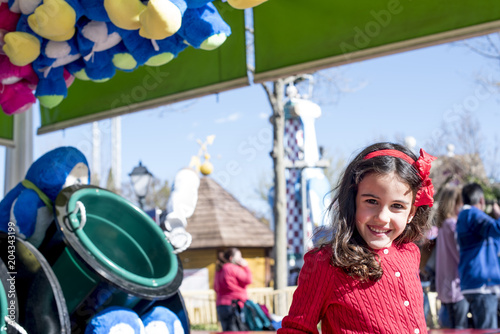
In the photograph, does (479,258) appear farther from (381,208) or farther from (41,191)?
(41,191)

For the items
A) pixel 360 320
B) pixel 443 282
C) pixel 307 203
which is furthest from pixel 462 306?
pixel 307 203

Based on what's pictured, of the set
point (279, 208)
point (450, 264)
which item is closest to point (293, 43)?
point (450, 264)

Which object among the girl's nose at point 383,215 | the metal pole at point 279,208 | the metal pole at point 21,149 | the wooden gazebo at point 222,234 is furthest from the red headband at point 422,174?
the wooden gazebo at point 222,234

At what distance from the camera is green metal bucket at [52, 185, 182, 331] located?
210cm

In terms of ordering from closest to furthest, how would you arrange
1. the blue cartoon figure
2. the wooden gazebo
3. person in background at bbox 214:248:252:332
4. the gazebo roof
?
the blue cartoon figure → person in background at bbox 214:248:252:332 → the wooden gazebo → the gazebo roof

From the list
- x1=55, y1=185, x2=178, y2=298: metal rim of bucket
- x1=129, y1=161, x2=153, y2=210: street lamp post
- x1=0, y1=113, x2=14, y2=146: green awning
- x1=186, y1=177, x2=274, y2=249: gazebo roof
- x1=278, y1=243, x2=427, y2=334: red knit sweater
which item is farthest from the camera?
x1=186, y1=177, x2=274, y2=249: gazebo roof

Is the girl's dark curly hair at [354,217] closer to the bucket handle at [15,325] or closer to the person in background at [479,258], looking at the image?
the bucket handle at [15,325]

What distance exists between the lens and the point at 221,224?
48.5 feet

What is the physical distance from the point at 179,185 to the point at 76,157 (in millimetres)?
566

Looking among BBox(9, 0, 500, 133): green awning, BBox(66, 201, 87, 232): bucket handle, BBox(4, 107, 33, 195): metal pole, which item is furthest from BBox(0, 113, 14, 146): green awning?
BBox(66, 201, 87, 232): bucket handle

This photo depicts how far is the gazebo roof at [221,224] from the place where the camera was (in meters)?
14.4

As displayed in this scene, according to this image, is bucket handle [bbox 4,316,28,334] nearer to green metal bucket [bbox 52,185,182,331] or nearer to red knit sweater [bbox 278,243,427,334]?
green metal bucket [bbox 52,185,182,331]

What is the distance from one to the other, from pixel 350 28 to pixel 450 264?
2584mm

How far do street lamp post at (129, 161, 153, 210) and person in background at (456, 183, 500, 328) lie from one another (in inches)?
149
